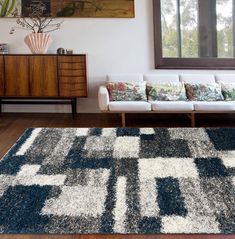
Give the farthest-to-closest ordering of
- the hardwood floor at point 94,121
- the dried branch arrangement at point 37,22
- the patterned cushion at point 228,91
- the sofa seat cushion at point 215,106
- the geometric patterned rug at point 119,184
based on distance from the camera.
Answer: the dried branch arrangement at point 37,22, the patterned cushion at point 228,91, the hardwood floor at point 94,121, the sofa seat cushion at point 215,106, the geometric patterned rug at point 119,184

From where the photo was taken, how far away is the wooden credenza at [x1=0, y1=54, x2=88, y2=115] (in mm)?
5055

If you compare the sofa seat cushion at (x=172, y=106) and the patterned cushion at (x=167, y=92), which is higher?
the patterned cushion at (x=167, y=92)

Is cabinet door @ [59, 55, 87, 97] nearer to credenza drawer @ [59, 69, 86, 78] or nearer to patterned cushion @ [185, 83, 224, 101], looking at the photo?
credenza drawer @ [59, 69, 86, 78]

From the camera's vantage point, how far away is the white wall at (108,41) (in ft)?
17.5

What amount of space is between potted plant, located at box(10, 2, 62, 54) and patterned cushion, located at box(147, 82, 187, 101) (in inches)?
64.9

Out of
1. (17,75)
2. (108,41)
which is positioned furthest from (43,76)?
(108,41)

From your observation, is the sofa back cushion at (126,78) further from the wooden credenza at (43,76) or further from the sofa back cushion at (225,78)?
the sofa back cushion at (225,78)

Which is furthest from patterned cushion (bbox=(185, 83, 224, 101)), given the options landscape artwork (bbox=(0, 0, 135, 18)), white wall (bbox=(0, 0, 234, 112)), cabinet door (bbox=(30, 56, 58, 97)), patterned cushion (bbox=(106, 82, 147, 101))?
cabinet door (bbox=(30, 56, 58, 97))

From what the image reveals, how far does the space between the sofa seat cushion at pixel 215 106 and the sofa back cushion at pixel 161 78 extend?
63cm

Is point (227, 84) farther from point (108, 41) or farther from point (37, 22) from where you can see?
point (37, 22)

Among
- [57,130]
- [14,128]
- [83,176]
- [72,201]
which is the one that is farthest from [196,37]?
[72,201]

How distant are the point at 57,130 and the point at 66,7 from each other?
6.51ft

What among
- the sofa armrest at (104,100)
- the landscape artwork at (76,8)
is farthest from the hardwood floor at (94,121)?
the landscape artwork at (76,8)

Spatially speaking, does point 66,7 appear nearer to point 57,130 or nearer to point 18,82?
point 18,82
